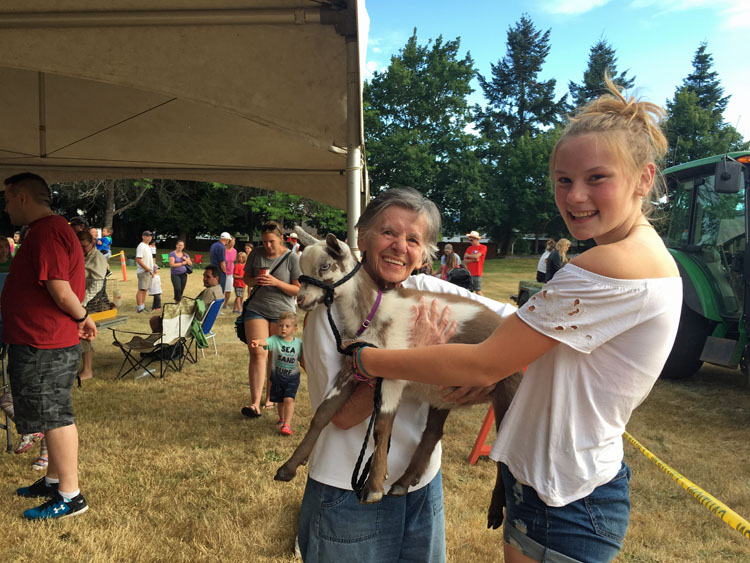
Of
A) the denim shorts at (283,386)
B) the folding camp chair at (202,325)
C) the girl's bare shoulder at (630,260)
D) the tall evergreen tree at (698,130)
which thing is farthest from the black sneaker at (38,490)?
the tall evergreen tree at (698,130)

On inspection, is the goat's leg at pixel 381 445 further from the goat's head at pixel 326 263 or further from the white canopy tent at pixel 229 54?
the white canopy tent at pixel 229 54

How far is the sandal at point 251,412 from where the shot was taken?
17.9 feet

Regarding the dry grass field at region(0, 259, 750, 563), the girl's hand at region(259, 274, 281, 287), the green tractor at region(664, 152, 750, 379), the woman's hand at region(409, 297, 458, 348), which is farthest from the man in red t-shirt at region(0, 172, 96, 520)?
the green tractor at region(664, 152, 750, 379)

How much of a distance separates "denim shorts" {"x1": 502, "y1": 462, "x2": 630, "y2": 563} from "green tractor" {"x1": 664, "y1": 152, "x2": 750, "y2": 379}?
579 centimetres

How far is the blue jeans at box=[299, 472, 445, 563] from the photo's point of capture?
1533mm

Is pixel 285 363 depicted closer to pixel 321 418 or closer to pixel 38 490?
pixel 38 490

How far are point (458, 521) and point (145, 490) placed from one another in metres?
2.44

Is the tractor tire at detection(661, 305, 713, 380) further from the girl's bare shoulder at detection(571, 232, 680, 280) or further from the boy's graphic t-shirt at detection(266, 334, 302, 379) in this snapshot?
the girl's bare shoulder at detection(571, 232, 680, 280)

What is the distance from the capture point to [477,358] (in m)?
1.14

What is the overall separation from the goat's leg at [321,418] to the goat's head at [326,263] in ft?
0.94

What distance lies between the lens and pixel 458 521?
3.50m

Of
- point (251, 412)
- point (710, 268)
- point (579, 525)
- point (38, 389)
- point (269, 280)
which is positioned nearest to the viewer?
point (579, 525)

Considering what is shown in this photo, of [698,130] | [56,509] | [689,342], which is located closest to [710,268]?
[689,342]

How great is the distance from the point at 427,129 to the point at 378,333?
143ft
